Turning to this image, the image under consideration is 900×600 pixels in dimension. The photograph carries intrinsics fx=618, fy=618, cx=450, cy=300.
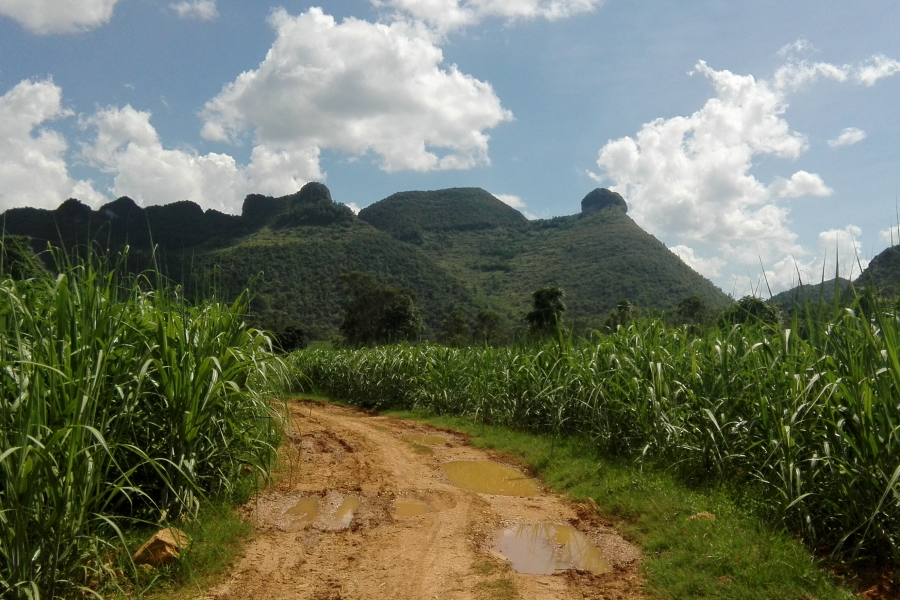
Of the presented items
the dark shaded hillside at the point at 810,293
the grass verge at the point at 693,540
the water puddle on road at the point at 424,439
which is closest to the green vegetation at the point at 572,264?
the water puddle on road at the point at 424,439

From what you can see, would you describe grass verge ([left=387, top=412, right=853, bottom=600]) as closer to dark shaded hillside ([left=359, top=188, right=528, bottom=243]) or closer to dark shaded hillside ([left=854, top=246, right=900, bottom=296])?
dark shaded hillside ([left=854, top=246, right=900, bottom=296])

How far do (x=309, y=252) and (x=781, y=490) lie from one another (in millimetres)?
53938

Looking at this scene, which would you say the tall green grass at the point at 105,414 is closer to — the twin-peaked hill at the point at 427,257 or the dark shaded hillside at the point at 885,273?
the dark shaded hillside at the point at 885,273

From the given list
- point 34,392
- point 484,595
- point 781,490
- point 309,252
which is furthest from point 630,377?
point 309,252

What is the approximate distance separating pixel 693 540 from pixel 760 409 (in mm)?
1266

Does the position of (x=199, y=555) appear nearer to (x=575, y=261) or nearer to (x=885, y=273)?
(x=885, y=273)

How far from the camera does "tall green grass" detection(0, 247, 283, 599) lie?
2848 mm

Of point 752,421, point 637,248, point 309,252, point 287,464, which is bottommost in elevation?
point 287,464

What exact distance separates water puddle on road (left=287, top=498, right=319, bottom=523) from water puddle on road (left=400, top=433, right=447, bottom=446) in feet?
11.7

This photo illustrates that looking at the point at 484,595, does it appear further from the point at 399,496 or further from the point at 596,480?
the point at 596,480

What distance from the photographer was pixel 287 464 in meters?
7.11

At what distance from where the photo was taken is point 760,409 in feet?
16.0

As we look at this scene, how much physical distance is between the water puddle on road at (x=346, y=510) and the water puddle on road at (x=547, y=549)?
125cm

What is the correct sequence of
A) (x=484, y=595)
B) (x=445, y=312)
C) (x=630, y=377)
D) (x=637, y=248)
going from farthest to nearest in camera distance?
(x=637, y=248), (x=445, y=312), (x=630, y=377), (x=484, y=595)
